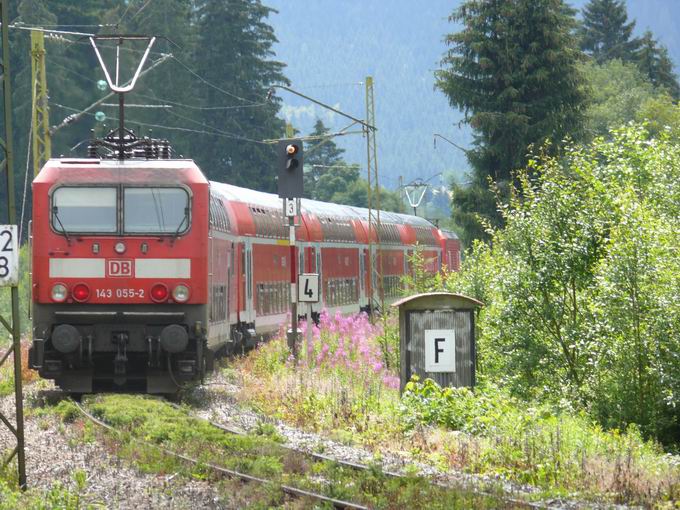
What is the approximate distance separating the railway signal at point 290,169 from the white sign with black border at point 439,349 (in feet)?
18.7

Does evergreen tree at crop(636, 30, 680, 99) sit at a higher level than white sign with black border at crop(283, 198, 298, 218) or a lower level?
higher

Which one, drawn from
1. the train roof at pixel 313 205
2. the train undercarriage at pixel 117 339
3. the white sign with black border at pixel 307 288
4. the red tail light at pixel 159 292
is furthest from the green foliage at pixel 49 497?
the train roof at pixel 313 205

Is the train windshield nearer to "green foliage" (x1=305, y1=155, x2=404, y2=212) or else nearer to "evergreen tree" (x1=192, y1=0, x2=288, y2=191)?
"evergreen tree" (x1=192, y1=0, x2=288, y2=191)

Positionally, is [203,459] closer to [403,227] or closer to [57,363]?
[57,363]

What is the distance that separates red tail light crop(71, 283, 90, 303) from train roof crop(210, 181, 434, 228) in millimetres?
4554

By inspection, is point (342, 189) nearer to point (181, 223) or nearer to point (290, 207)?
point (290, 207)

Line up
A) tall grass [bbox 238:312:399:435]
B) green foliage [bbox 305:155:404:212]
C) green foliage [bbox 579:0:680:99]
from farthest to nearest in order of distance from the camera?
green foliage [bbox 305:155:404:212]
green foliage [bbox 579:0:680:99]
tall grass [bbox 238:312:399:435]

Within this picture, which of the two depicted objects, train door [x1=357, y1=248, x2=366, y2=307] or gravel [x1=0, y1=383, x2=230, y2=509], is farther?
train door [x1=357, y1=248, x2=366, y2=307]

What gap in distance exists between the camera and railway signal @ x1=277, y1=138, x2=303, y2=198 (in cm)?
2116

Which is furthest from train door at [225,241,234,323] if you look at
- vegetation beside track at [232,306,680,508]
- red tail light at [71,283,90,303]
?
red tail light at [71,283,90,303]

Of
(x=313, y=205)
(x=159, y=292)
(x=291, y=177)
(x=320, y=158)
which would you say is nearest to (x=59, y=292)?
(x=159, y=292)

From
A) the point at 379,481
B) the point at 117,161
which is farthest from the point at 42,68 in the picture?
the point at 379,481

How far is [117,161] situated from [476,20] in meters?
31.6

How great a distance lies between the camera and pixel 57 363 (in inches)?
659
